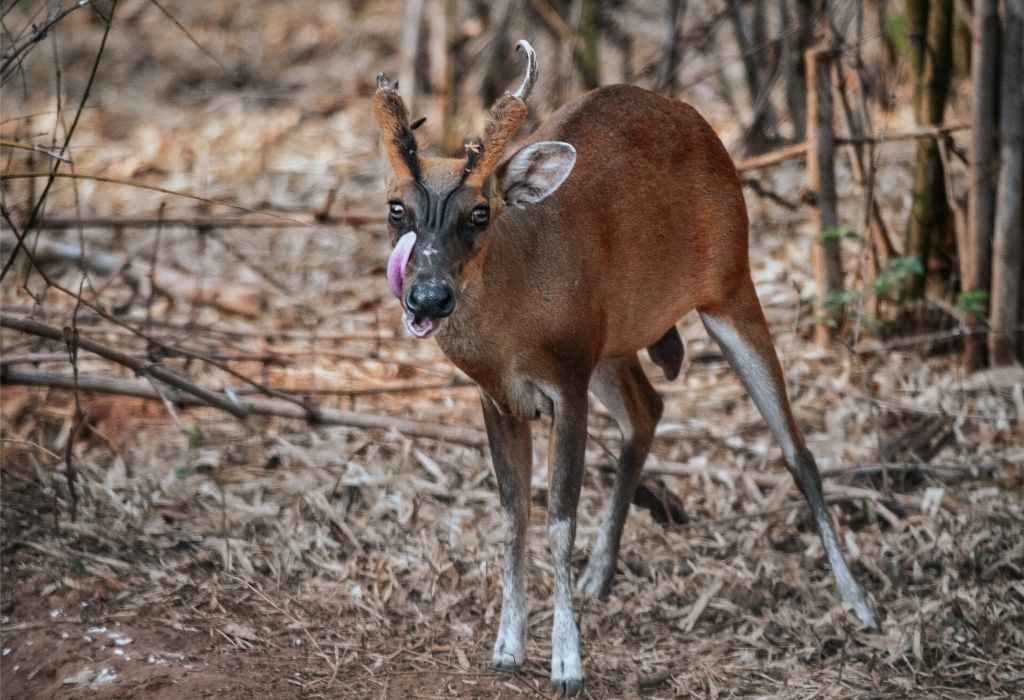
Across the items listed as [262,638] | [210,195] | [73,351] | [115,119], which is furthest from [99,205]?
[262,638]

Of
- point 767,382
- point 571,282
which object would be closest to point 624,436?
point 767,382

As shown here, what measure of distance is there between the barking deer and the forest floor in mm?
384

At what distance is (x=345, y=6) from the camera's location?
16.2m

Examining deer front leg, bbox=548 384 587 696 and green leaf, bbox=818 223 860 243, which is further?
green leaf, bbox=818 223 860 243

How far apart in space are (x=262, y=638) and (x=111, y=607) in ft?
2.58

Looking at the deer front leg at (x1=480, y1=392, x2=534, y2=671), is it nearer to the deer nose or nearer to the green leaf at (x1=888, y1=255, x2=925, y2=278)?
the deer nose

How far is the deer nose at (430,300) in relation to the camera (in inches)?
185

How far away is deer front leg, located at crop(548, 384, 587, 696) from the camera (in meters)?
5.38

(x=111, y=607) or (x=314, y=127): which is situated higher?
(x=314, y=127)

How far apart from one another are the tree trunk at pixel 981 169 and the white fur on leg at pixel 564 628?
410 cm

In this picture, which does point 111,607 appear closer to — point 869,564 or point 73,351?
point 73,351

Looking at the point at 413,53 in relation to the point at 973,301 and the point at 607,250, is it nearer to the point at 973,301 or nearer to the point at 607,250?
the point at 973,301

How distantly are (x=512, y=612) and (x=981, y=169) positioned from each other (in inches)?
180

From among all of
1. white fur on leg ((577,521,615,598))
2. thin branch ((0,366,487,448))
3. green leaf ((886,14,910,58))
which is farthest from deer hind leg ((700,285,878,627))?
green leaf ((886,14,910,58))
